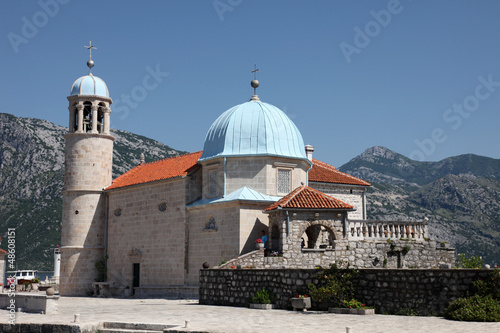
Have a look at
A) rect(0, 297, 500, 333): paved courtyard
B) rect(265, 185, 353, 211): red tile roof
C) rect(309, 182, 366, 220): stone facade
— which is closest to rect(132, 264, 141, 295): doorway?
rect(265, 185, 353, 211): red tile roof

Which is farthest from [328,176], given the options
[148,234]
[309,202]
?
[148,234]

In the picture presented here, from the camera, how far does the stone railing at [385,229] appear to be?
2814cm

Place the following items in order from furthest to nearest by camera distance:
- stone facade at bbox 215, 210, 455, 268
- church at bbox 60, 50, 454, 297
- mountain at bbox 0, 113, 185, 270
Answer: mountain at bbox 0, 113, 185, 270, church at bbox 60, 50, 454, 297, stone facade at bbox 215, 210, 455, 268

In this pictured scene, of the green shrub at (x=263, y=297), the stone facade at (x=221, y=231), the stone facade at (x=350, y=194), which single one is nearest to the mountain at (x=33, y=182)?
the stone facade at (x=350, y=194)

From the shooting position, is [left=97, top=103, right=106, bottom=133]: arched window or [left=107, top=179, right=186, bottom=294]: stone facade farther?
[left=97, top=103, right=106, bottom=133]: arched window

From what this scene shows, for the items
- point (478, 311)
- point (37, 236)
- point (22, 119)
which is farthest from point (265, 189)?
point (22, 119)

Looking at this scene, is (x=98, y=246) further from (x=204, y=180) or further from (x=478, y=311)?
(x=478, y=311)

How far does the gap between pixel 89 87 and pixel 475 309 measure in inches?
1235

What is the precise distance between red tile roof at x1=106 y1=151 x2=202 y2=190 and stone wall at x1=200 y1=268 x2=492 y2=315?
1304 centimetres

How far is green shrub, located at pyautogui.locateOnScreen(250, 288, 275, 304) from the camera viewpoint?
800 inches

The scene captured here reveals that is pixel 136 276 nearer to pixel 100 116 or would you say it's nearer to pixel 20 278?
pixel 100 116

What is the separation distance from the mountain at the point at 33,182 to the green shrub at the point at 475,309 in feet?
350

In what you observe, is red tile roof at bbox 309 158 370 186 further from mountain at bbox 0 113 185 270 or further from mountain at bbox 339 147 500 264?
mountain at bbox 0 113 185 270

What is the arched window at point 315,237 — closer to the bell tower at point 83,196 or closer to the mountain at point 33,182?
the bell tower at point 83,196
